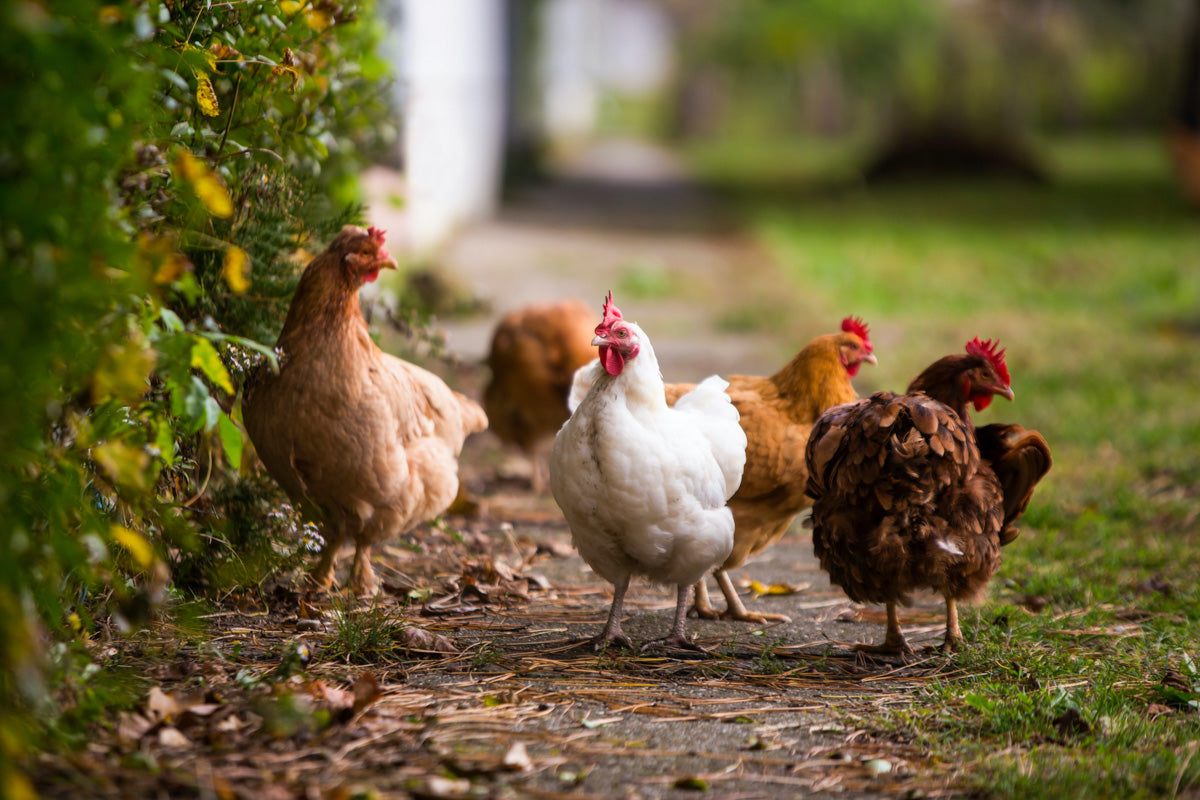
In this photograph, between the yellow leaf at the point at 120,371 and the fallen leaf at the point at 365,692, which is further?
the fallen leaf at the point at 365,692

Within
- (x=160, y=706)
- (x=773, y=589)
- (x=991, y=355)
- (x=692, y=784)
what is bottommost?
(x=692, y=784)

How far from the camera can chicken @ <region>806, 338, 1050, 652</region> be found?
3.32 meters

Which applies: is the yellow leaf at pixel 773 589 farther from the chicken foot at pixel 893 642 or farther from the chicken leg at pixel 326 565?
the chicken leg at pixel 326 565

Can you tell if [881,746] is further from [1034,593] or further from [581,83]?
[581,83]

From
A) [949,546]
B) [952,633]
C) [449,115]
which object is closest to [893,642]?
[952,633]

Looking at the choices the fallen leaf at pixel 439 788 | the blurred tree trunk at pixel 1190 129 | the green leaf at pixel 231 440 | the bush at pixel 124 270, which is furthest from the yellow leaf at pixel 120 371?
the blurred tree trunk at pixel 1190 129

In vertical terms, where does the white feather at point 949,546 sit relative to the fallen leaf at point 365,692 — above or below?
above

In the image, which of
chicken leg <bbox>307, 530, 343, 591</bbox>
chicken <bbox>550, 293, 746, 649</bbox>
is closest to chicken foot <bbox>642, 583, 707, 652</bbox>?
chicken <bbox>550, 293, 746, 649</bbox>

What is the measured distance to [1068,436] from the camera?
6.22m

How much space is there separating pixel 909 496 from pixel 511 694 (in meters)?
1.29

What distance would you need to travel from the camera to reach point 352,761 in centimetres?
253

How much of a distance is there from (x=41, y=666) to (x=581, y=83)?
37.9m

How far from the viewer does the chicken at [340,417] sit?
3484 mm

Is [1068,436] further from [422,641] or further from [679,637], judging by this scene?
[422,641]
